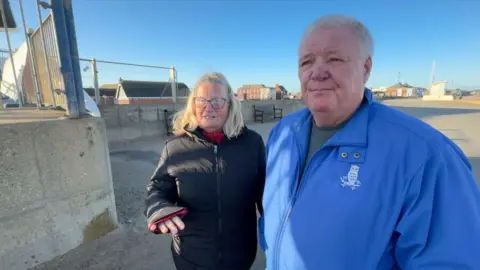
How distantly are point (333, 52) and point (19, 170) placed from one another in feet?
9.11

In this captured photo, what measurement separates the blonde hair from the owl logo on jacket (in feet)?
2.97

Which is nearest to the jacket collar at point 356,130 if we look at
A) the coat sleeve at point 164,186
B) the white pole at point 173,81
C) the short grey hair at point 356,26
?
the short grey hair at point 356,26

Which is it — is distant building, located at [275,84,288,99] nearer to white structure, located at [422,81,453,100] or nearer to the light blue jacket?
white structure, located at [422,81,453,100]

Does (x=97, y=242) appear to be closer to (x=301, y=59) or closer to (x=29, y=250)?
(x=29, y=250)

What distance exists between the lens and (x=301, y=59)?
3.98 feet

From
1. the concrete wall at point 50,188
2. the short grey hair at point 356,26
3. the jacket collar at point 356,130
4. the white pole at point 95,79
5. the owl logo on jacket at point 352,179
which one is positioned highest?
the white pole at point 95,79

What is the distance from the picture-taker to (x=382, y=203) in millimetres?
895

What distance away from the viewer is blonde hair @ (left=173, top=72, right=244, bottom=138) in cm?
172

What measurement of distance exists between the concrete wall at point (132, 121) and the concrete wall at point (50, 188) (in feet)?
17.8

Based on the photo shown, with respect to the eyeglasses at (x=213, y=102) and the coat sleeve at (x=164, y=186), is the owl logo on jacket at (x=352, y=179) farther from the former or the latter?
the coat sleeve at (x=164, y=186)

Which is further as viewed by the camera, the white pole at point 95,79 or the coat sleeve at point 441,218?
the white pole at point 95,79

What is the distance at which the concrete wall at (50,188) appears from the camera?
2047mm

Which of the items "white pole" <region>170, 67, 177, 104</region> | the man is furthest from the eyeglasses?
"white pole" <region>170, 67, 177, 104</region>

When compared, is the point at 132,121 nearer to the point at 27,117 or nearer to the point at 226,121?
the point at 27,117
